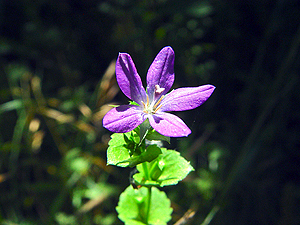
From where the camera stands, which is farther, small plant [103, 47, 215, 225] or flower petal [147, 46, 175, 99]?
flower petal [147, 46, 175, 99]

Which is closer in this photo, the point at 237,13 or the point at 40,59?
the point at 237,13

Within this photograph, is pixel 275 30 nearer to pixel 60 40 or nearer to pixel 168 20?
pixel 168 20

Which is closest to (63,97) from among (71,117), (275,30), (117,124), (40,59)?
(71,117)

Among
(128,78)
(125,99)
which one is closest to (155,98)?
(128,78)

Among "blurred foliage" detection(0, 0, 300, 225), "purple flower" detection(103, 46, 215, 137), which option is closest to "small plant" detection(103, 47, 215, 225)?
"purple flower" detection(103, 46, 215, 137)

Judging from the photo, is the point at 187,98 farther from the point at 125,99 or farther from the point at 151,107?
the point at 125,99

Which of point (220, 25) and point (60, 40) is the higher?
point (60, 40)

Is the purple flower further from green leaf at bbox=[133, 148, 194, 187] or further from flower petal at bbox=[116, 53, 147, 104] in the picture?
green leaf at bbox=[133, 148, 194, 187]
